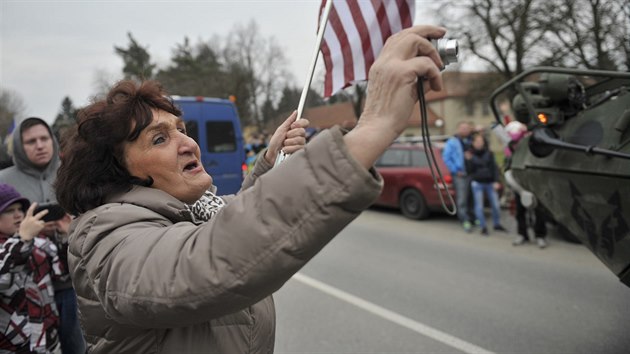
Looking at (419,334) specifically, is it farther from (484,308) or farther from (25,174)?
(25,174)

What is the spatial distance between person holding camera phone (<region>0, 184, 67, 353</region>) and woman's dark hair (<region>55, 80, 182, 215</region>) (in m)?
1.31

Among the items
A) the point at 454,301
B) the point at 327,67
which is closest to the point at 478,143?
the point at 454,301

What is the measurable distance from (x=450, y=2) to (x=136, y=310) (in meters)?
25.0

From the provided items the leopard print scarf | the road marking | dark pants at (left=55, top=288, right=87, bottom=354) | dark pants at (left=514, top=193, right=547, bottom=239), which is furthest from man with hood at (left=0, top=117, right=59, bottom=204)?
dark pants at (left=514, top=193, right=547, bottom=239)

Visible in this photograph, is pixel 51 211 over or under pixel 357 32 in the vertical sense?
under

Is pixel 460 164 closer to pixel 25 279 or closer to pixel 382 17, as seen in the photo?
pixel 382 17

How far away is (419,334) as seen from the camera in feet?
12.6

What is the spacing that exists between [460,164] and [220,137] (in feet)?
15.2

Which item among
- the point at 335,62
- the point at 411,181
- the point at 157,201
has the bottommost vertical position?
the point at 411,181

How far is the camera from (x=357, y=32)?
196 centimetres

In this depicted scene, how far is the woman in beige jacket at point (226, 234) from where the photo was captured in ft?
2.73

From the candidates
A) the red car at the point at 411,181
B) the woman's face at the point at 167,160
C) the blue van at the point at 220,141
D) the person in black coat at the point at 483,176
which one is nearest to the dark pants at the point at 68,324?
the woman's face at the point at 167,160

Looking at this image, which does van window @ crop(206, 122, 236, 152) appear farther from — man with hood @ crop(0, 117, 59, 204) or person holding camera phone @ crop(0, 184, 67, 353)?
person holding camera phone @ crop(0, 184, 67, 353)

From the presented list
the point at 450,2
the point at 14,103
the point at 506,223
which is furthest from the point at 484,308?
the point at 14,103
